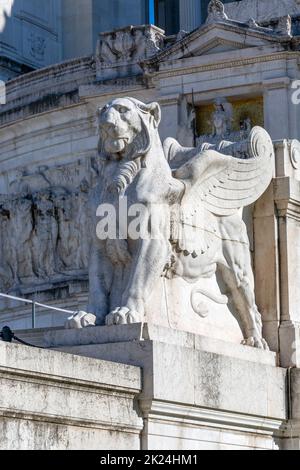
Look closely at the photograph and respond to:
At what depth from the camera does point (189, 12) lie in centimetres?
5981

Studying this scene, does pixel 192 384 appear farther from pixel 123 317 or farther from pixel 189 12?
pixel 189 12

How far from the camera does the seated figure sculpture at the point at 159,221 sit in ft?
52.6

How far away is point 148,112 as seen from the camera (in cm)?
1644

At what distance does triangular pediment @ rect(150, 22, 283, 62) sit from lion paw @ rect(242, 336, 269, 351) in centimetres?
2061

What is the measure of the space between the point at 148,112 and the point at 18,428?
3.97 metres

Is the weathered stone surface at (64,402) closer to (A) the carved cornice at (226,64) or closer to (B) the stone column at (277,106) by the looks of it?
(B) the stone column at (277,106)

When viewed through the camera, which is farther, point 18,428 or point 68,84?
point 68,84

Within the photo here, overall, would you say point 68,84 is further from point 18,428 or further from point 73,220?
point 18,428

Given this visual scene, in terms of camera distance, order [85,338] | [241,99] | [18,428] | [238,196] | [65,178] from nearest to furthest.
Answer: [18,428]
[85,338]
[238,196]
[241,99]
[65,178]

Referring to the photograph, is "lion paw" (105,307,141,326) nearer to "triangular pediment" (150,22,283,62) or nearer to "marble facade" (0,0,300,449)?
"marble facade" (0,0,300,449)

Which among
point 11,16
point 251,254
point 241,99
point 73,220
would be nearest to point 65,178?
point 73,220

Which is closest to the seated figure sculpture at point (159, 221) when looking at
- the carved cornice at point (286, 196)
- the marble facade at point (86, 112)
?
the carved cornice at point (286, 196)

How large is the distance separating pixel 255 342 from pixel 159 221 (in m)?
1.95
